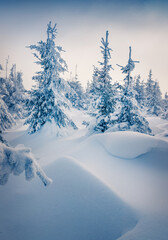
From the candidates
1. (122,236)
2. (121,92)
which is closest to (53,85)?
(121,92)

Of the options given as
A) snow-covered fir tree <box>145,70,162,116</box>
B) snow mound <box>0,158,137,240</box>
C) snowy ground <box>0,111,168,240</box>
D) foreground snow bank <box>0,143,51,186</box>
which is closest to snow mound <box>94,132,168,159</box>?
snowy ground <box>0,111,168,240</box>

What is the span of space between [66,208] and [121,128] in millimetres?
8634

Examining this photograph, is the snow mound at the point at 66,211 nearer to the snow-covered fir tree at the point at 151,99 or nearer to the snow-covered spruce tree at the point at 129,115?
the snow-covered spruce tree at the point at 129,115

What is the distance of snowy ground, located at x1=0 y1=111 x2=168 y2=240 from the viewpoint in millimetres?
2807

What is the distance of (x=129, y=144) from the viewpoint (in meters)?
5.80

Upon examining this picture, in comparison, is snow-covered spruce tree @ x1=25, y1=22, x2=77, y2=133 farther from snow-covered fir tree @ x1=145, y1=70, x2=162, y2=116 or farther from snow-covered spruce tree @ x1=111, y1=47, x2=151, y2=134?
snow-covered fir tree @ x1=145, y1=70, x2=162, y2=116

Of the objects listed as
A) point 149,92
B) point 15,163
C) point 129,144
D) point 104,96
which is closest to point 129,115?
point 104,96

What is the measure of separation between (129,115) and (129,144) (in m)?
6.08

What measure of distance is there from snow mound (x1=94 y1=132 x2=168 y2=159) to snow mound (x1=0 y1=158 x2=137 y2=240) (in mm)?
2135

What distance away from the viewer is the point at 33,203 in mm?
3498

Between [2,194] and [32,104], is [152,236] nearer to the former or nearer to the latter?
[2,194]

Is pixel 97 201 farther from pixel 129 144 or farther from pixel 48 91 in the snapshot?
pixel 48 91

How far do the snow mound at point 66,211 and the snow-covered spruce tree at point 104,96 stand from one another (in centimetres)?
871

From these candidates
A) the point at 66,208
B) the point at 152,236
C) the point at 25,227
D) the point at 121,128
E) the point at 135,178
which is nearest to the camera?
the point at 152,236
